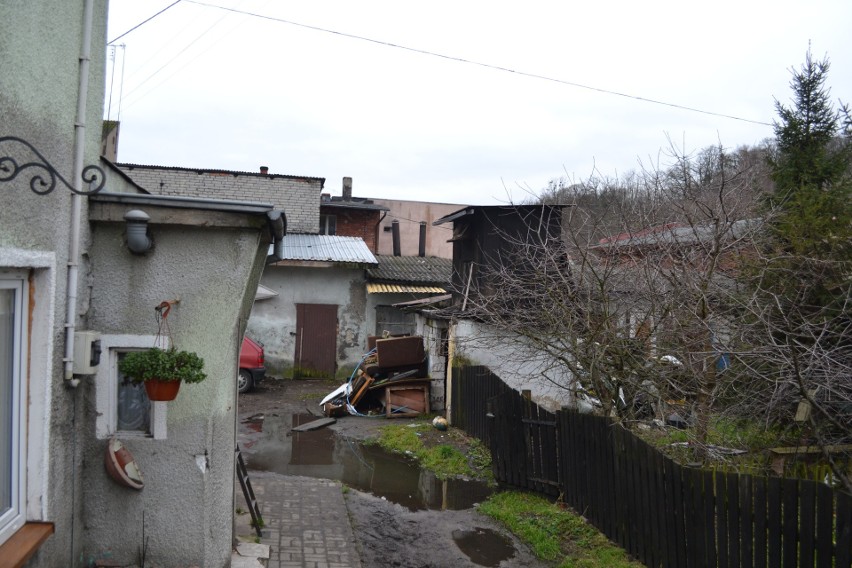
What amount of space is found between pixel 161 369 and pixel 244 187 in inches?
729

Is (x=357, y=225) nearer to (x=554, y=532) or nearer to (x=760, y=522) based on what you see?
(x=554, y=532)

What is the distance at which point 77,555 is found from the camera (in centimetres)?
457

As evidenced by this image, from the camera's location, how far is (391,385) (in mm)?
14477

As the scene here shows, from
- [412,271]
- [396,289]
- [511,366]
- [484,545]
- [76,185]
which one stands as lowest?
[484,545]

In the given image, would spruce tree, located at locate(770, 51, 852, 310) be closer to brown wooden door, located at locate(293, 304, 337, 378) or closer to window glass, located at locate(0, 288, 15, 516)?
window glass, located at locate(0, 288, 15, 516)

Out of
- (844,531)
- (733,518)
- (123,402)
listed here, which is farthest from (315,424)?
(844,531)

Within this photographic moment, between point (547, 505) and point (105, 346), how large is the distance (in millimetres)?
5924

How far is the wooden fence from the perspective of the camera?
4.93m

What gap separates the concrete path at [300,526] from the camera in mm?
6527

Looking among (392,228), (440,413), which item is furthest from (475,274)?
(392,228)

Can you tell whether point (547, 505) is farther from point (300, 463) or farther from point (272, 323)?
point (272, 323)

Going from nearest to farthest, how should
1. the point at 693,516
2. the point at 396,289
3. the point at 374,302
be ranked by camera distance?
the point at 693,516, the point at 396,289, the point at 374,302

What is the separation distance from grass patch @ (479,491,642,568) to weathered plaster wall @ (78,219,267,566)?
388 cm

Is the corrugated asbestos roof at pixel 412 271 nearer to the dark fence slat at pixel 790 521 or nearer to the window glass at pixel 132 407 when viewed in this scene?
the dark fence slat at pixel 790 521
